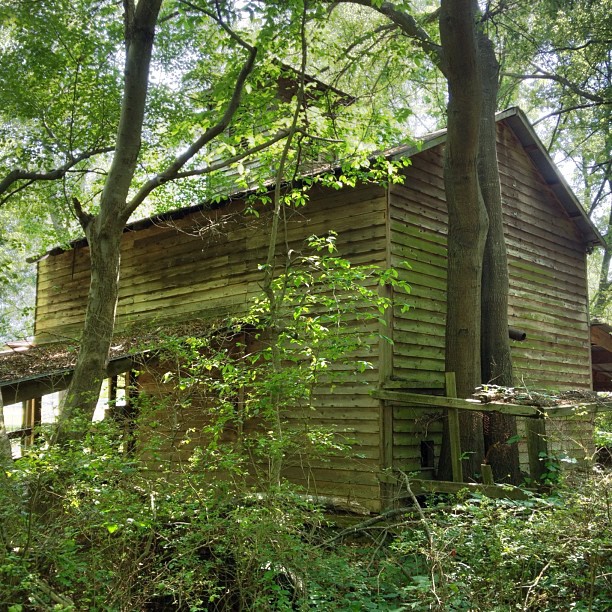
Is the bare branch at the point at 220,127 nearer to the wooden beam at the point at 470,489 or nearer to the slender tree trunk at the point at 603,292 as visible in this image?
the wooden beam at the point at 470,489

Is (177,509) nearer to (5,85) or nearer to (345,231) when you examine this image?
(345,231)

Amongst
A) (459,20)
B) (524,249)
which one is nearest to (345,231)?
(459,20)

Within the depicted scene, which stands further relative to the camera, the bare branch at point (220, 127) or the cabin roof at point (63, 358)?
the cabin roof at point (63, 358)

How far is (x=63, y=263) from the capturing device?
54.3 feet

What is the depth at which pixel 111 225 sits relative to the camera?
7.97 m

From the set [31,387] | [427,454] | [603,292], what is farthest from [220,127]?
[603,292]

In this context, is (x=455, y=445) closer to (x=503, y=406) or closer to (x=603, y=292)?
(x=503, y=406)

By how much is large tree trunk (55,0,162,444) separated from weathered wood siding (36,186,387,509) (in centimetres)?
124

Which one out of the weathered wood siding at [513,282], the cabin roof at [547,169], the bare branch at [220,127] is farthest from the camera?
the cabin roof at [547,169]

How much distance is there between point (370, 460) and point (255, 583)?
4.60 m

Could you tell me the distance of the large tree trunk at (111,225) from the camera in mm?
7594

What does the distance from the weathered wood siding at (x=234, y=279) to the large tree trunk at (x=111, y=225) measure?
1.24 meters

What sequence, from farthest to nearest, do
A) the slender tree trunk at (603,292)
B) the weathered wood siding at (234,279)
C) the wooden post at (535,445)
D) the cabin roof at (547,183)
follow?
1. the slender tree trunk at (603,292)
2. the cabin roof at (547,183)
3. the weathered wood siding at (234,279)
4. the wooden post at (535,445)

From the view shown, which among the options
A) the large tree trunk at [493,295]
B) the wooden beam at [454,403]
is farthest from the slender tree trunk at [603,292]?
the wooden beam at [454,403]
